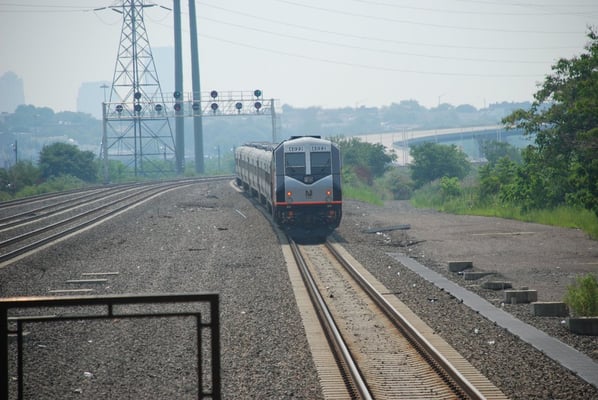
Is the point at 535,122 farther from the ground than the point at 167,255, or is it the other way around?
the point at 535,122

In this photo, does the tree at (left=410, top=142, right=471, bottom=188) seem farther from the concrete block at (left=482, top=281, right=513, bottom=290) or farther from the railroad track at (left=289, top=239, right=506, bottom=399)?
the concrete block at (left=482, top=281, right=513, bottom=290)

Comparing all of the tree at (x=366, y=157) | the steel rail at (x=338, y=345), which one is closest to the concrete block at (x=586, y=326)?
the steel rail at (x=338, y=345)

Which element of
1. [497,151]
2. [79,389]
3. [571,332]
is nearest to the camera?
[79,389]

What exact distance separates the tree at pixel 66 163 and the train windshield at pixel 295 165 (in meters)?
45.7

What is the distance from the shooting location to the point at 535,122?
121 feet

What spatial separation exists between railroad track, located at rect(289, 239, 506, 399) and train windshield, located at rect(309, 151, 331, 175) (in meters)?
8.63

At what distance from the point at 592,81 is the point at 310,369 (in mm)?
24790

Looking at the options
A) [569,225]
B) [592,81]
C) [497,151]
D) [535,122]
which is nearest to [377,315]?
[569,225]

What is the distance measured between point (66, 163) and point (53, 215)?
36.1m

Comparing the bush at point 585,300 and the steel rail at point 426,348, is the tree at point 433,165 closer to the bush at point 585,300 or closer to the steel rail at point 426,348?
the steel rail at point 426,348

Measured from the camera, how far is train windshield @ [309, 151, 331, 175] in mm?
26609

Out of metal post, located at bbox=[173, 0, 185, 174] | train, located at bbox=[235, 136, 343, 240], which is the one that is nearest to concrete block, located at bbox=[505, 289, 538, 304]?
train, located at bbox=[235, 136, 343, 240]

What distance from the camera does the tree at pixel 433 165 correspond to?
66375 millimetres

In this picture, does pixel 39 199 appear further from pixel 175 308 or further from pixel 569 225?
pixel 175 308
